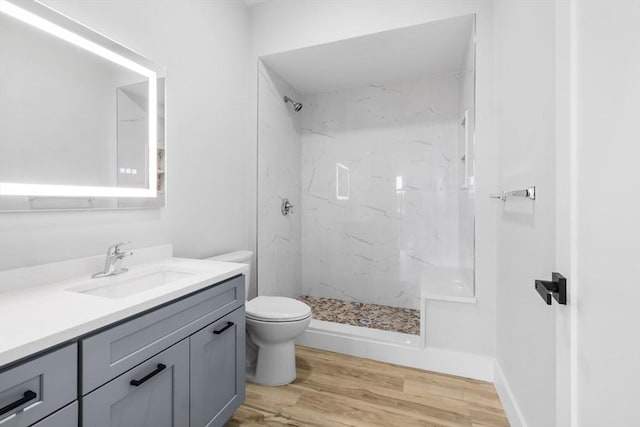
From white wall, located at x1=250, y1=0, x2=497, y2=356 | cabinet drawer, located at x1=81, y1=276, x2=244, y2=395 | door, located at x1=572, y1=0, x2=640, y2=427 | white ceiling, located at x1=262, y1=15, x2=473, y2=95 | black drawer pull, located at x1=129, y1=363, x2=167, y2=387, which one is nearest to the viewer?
door, located at x1=572, y1=0, x2=640, y2=427

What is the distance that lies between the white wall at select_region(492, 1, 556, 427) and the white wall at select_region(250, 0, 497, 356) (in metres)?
0.10

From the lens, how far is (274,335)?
184cm

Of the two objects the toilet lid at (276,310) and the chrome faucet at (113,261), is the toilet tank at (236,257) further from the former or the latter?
the chrome faucet at (113,261)

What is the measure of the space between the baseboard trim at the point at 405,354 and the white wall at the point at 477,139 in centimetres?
6

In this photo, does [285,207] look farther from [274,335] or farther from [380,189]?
[274,335]

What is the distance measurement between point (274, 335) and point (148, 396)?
86 cm

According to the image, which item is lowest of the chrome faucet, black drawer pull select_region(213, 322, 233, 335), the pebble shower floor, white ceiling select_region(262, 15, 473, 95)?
the pebble shower floor

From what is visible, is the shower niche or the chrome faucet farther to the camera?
the shower niche

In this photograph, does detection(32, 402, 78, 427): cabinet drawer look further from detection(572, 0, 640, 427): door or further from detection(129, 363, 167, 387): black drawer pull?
detection(572, 0, 640, 427): door

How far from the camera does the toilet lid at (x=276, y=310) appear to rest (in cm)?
182

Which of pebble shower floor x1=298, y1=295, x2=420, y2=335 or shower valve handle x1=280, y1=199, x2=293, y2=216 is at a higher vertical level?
shower valve handle x1=280, y1=199, x2=293, y2=216

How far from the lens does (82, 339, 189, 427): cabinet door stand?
0.89m

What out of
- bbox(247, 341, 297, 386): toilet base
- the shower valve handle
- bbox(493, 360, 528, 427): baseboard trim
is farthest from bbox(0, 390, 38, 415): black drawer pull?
the shower valve handle

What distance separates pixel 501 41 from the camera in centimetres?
175
